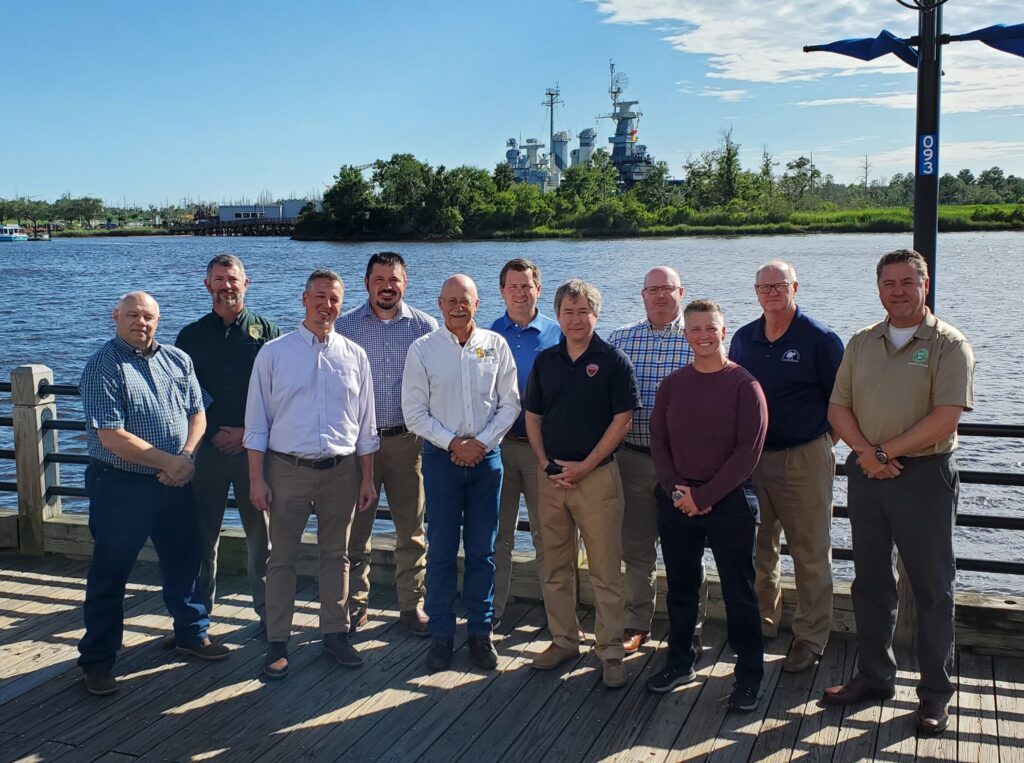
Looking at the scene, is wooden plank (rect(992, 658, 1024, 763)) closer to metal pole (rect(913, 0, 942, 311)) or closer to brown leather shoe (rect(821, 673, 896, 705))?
brown leather shoe (rect(821, 673, 896, 705))

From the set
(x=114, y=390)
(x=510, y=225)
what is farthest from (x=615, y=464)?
(x=510, y=225)

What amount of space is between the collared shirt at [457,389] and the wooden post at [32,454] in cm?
283

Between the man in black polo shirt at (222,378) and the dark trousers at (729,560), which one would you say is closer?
the dark trousers at (729,560)

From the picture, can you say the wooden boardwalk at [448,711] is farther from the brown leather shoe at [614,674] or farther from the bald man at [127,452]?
the bald man at [127,452]

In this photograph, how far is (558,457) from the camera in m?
4.40

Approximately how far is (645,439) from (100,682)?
2.70 meters

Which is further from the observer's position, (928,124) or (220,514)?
(220,514)

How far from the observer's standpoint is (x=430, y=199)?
8581 centimetres

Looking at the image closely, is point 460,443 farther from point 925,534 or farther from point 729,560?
point 925,534

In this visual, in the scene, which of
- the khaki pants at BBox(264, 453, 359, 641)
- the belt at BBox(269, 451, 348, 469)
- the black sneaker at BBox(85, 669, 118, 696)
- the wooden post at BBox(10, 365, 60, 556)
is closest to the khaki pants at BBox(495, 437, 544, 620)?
the khaki pants at BBox(264, 453, 359, 641)

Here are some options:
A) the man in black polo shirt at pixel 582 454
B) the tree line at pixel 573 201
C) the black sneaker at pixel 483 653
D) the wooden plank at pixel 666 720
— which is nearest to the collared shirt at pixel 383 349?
the man in black polo shirt at pixel 582 454

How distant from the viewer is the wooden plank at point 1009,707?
3660mm

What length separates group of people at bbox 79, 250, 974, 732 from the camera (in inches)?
154

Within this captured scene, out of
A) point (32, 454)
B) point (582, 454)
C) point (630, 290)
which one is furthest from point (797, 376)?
point (630, 290)
